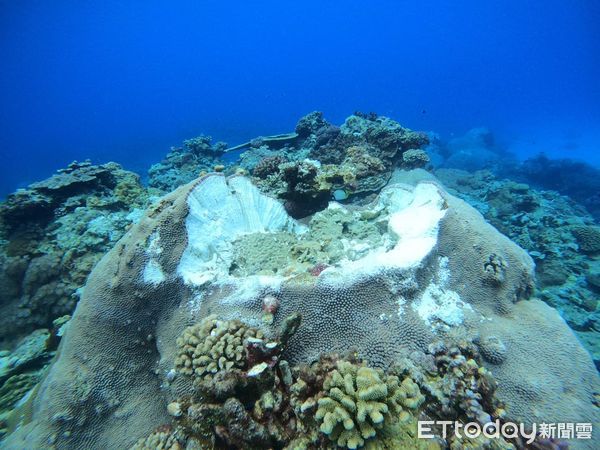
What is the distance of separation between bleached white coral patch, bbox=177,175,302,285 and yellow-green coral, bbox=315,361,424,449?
7.52 feet

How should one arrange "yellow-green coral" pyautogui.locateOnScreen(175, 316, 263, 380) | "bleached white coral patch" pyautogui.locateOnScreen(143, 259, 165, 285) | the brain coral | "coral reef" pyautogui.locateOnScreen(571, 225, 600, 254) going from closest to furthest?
"yellow-green coral" pyautogui.locateOnScreen(175, 316, 263, 380) → the brain coral → "bleached white coral patch" pyautogui.locateOnScreen(143, 259, 165, 285) → "coral reef" pyautogui.locateOnScreen(571, 225, 600, 254)

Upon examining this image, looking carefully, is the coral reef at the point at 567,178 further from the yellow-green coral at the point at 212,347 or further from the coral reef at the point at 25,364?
the coral reef at the point at 25,364

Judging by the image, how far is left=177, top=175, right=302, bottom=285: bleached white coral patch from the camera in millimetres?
4375

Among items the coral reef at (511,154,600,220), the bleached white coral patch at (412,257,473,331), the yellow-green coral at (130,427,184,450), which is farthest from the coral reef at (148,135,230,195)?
the coral reef at (511,154,600,220)

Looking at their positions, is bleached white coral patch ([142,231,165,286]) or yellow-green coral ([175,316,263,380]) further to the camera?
bleached white coral patch ([142,231,165,286])

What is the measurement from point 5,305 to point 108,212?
3.07m

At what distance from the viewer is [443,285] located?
3.95 metres

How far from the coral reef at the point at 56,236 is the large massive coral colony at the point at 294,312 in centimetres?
3

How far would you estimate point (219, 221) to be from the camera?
4871mm

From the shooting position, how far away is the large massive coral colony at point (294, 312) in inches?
110

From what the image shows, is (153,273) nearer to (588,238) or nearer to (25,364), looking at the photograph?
(25,364)

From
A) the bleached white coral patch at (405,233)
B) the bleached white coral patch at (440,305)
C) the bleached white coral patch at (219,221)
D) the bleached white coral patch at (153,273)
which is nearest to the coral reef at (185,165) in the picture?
the bleached white coral patch at (219,221)

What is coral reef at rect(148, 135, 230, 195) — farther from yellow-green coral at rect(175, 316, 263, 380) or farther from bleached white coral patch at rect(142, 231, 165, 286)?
yellow-green coral at rect(175, 316, 263, 380)

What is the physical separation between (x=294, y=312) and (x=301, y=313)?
10 cm
